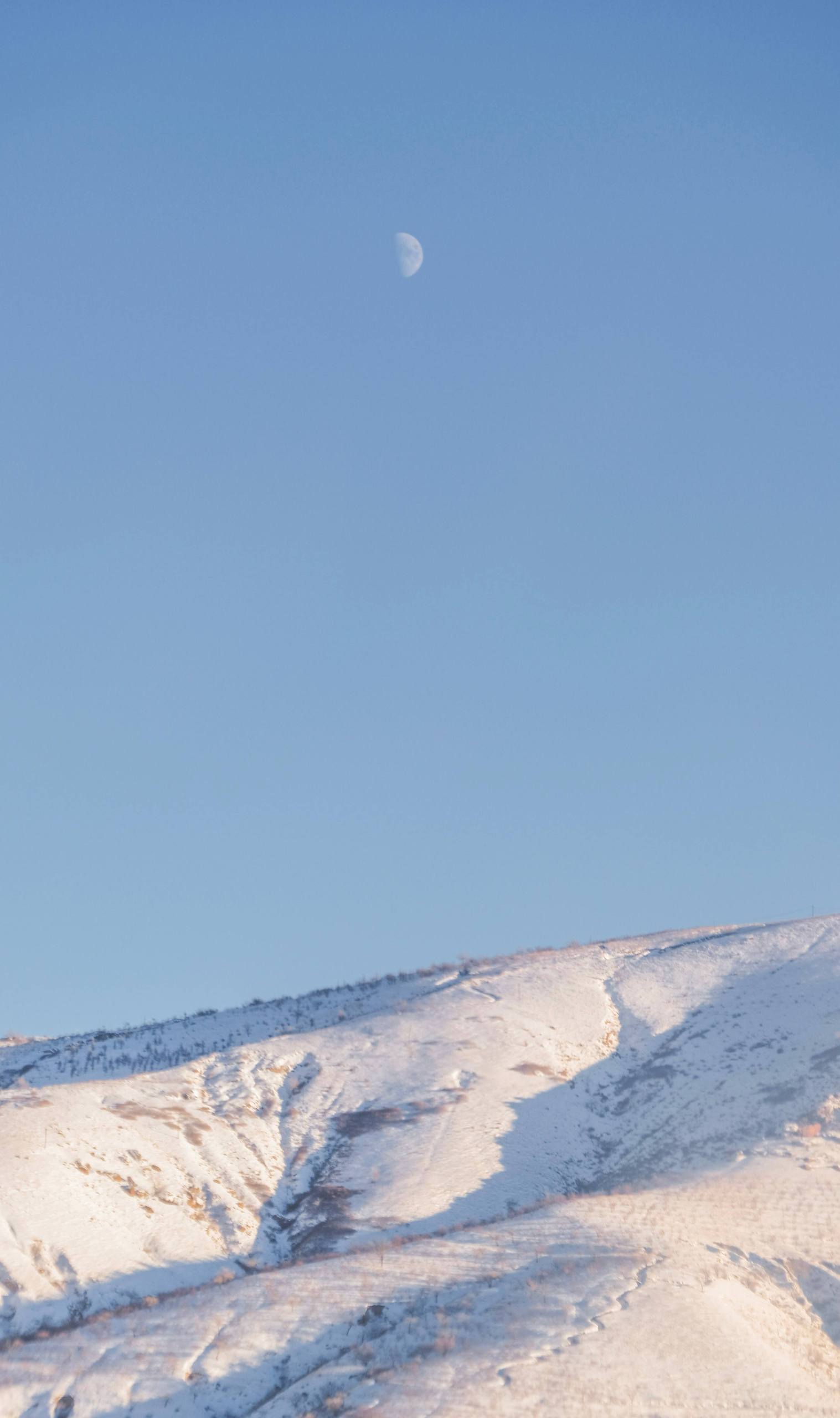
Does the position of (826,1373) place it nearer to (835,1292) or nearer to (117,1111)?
(835,1292)

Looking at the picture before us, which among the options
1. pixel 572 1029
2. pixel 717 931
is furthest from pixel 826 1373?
pixel 717 931

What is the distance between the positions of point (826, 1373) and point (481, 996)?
26.7 metres

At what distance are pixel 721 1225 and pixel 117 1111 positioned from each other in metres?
18.5

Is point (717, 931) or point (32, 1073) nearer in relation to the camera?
point (32, 1073)

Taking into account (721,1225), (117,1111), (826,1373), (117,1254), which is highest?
(117,1111)

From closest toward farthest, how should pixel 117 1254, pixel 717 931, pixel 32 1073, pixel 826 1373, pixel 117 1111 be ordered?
pixel 826 1373
pixel 117 1254
pixel 117 1111
pixel 32 1073
pixel 717 931

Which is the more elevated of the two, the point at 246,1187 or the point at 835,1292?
the point at 246,1187

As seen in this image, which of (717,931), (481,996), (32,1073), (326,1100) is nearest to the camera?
(326,1100)

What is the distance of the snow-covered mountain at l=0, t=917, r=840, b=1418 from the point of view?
18312 millimetres

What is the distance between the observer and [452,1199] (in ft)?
97.5

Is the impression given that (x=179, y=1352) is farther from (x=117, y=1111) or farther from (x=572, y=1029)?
(x=572, y=1029)

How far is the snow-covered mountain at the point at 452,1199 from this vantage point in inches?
721

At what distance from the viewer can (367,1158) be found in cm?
3247

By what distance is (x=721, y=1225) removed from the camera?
78.3 ft
